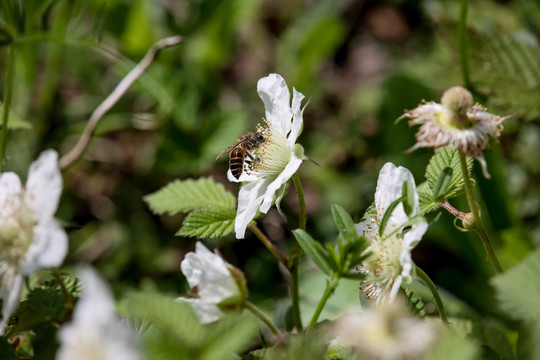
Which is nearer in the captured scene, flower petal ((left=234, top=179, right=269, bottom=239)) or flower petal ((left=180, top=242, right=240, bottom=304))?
flower petal ((left=180, top=242, right=240, bottom=304))

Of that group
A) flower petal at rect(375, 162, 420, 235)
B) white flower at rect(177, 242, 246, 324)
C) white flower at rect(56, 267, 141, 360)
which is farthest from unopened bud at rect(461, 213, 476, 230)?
white flower at rect(56, 267, 141, 360)

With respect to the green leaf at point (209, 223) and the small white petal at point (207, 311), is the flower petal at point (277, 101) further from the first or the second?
the small white petal at point (207, 311)

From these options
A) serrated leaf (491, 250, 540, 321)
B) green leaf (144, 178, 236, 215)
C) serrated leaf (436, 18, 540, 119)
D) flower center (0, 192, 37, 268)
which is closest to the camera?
serrated leaf (491, 250, 540, 321)

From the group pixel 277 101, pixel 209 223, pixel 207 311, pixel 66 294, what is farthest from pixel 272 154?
pixel 66 294

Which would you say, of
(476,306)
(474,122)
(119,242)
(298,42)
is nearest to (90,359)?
(474,122)

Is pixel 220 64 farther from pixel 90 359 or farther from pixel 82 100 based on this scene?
pixel 90 359

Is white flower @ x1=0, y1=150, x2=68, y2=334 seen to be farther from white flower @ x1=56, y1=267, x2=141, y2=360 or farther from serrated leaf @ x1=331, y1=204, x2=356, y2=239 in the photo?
serrated leaf @ x1=331, y1=204, x2=356, y2=239

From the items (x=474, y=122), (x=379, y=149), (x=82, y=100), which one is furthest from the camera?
(x=82, y=100)
